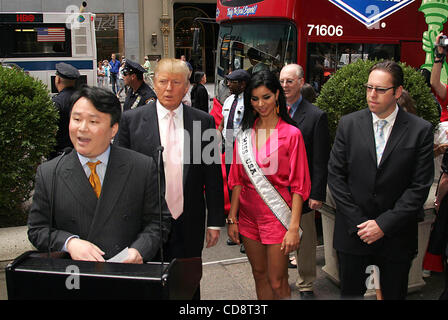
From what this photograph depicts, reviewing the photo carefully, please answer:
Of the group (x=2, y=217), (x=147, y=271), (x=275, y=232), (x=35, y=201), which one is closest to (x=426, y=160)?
(x=275, y=232)

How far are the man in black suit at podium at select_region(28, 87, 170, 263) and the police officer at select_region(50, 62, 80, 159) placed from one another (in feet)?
8.94

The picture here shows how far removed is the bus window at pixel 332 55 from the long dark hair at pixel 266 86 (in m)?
4.90

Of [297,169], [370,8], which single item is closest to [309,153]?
[297,169]

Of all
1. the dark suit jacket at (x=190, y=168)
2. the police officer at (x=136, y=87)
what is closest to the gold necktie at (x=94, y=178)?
the dark suit jacket at (x=190, y=168)

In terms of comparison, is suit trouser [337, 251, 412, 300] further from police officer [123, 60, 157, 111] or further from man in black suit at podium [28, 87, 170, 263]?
police officer [123, 60, 157, 111]

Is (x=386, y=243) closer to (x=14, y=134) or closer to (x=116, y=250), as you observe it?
(x=116, y=250)

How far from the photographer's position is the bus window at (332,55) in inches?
320

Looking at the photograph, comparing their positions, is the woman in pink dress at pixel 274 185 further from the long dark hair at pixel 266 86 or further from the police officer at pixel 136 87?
the police officer at pixel 136 87

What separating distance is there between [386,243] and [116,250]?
177 centimetres

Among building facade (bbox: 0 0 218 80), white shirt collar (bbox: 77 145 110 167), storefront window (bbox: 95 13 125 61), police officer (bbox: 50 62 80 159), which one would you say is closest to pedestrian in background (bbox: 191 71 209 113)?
police officer (bbox: 50 62 80 159)

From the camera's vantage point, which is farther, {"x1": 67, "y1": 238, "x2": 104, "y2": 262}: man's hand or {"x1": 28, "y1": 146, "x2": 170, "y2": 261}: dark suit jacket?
{"x1": 28, "y1": 146, "x2": 170, "y2": 261}: dark suit jacket

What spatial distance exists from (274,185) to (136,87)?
2.77 meters

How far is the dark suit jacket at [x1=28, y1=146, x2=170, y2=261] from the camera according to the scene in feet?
7.29

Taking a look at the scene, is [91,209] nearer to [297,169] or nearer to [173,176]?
[173,176]
